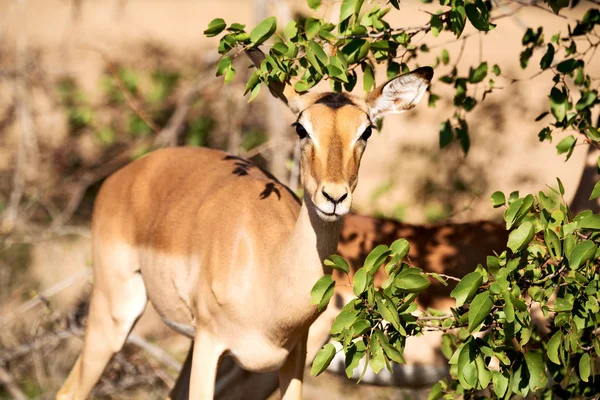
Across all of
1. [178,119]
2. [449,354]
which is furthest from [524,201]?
[178,119]

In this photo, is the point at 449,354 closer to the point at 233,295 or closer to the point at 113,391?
the point at 233,295

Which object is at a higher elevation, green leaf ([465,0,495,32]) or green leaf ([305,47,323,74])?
green leaf ([465,0,495,32])

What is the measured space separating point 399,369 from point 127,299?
160 centimetres

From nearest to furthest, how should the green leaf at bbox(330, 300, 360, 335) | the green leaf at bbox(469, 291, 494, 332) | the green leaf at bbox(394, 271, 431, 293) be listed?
the green leaf at bbox(469, 291, 494, 332)
the green leaf at bbox(394, 271, 431, 293)
the green leaf at bbox(330, 300, 360, 335)

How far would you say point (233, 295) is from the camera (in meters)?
3.96

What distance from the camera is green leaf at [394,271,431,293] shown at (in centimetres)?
288

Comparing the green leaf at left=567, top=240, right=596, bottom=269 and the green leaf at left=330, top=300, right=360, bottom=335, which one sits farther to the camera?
the green leaf at left=330, top=300, right=360, bottom=335

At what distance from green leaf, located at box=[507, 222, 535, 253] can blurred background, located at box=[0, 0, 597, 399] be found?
437 cm

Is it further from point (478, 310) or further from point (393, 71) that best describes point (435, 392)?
point (393, 71)

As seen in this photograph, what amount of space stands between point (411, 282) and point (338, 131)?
802 millimetres

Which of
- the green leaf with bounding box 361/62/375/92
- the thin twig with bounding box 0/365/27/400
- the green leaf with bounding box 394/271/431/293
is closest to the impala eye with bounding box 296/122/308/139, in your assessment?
the green leaf with bounding box 361/62/375/92

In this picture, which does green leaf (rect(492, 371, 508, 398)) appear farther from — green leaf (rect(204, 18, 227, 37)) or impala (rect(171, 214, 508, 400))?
impala (rect(171, 214, 508, 400))

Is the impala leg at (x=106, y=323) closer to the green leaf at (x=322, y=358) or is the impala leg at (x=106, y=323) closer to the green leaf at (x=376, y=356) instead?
the green leaf at (x=322, y=358)

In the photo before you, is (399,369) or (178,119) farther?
(178,119)
